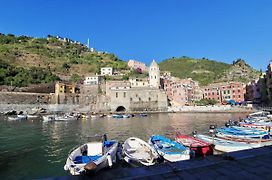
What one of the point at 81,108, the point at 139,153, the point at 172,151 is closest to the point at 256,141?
the point at 172,151

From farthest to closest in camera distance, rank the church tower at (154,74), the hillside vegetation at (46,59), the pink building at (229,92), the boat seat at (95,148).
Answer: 1. the hillside vegetation at (46,59)
2. the church tower at (154,74)
3. the pink building at (229,92)
4. the boat seat at (95,148)

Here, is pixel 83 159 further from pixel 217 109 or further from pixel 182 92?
pixel 182 92

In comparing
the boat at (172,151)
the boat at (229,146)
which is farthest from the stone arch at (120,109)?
the boat at (172,151)

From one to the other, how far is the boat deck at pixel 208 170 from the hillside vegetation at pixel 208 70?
360 ft

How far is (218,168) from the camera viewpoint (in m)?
5.71

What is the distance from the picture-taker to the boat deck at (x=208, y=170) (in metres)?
5.14

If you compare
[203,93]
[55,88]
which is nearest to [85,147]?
[55,88]

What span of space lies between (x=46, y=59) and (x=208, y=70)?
4157 inches

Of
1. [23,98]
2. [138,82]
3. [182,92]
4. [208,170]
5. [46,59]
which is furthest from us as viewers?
[46,59]

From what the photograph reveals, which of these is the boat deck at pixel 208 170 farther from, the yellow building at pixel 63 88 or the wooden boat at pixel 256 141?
the yellow building at pixel 63 88

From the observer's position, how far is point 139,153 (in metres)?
13.2

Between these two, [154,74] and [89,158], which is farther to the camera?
[154,74]

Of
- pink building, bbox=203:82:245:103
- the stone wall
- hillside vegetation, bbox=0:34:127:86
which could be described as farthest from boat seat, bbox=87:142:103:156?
pink building, bbox=203:82:245:103

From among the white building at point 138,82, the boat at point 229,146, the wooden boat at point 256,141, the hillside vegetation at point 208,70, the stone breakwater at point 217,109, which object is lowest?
the boat at point 229,146
